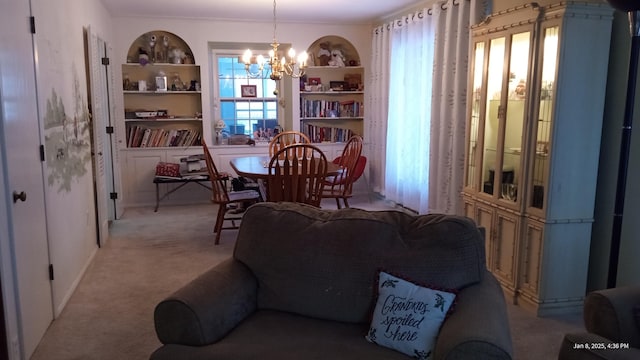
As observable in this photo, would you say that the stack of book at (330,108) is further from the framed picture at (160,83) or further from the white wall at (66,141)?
the white wall at (66,141)

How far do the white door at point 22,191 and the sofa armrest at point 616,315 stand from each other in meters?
2.52

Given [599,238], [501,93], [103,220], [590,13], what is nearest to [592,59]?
[590,13]

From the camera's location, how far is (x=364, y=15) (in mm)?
6152

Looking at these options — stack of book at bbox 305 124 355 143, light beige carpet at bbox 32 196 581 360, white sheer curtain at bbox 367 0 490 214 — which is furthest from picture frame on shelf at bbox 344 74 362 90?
light beige carpet at bbox 32 196 581 360

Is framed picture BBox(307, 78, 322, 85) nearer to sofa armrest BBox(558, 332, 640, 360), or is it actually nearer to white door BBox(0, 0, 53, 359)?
white door BBox(0, 0, 53, 359)

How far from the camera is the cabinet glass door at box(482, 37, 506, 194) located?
11.2 feet

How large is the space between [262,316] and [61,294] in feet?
5.89

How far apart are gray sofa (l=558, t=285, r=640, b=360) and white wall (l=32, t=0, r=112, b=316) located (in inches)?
109

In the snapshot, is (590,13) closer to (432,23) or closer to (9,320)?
(432,23)

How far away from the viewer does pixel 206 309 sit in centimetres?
186

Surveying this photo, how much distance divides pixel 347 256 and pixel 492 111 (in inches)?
77.3

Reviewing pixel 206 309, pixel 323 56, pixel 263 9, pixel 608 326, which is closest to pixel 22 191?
pixel 206 309

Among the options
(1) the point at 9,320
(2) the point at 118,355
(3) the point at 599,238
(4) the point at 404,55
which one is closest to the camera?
(1) the point at 9,320

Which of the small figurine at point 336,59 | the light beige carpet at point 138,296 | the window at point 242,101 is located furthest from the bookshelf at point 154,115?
the small figurine at point 336,59
